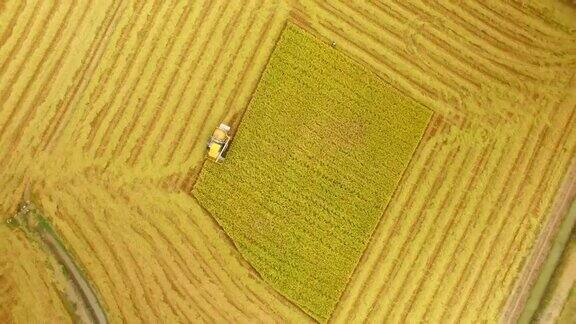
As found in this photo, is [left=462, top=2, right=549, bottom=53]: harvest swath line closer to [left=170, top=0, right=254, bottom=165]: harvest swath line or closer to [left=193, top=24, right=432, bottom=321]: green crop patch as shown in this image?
[left=193, top=24, right=432, bottom=321]: green crop patch

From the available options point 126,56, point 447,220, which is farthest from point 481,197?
point 126,56

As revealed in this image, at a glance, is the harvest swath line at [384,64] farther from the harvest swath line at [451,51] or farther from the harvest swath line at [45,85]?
the harvest swath line at [45,85]

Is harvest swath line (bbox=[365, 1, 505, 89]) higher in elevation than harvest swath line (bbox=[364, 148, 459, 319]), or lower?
higher

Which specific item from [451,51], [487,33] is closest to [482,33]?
[487,33]

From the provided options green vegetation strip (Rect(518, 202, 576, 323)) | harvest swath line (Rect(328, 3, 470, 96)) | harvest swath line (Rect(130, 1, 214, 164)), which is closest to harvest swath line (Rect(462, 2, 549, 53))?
harvest swath line (Rect(328, 3, 470, 96))

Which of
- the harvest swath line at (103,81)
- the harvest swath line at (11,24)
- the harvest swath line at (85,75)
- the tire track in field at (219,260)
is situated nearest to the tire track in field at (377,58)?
the harvest swath line at (103,81)

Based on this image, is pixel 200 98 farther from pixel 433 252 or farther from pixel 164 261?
pixel 433 252
